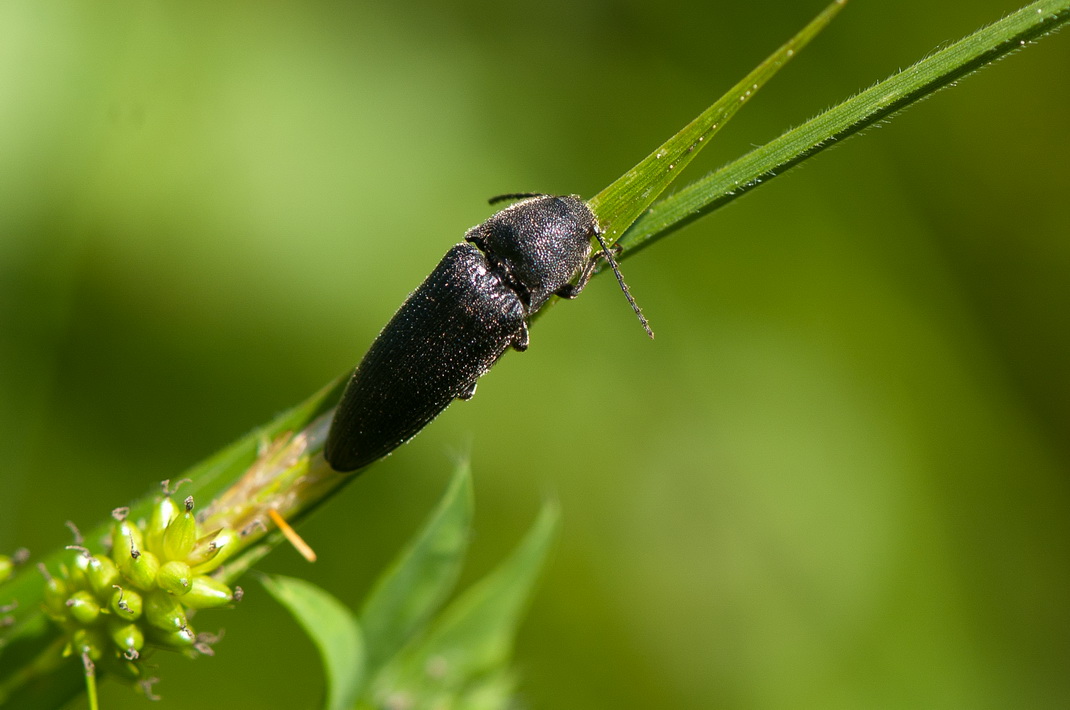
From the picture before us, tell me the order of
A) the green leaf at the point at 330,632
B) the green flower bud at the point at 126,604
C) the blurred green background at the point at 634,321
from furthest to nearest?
1. the blurred green background at the point at 634,321
2. the green leaf at the point at 330,632
3. the green flower bud at the point at 126,604

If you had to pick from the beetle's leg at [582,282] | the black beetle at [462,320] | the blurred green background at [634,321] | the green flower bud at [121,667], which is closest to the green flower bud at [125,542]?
the green flower bud at [121,667]

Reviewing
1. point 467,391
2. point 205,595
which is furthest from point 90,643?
point 467,391

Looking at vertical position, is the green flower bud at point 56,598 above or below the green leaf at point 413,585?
above

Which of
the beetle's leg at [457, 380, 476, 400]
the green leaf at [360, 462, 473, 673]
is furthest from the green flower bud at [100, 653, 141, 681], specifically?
the beetle's leg at [457, 380, 476, 400]

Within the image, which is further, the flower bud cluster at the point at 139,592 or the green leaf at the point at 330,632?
the green leaf at the point at 330,632

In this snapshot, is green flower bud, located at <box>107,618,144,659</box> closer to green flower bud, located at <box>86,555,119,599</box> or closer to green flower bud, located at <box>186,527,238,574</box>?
green flower bud, located at <box>86,555,119,599</box>

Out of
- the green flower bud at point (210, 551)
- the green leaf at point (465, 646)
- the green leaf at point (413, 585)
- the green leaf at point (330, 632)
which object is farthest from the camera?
the green leaf at point (465, 646)

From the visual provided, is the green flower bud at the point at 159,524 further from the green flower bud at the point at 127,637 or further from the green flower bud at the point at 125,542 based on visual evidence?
the green flower bud at the point at 127,637

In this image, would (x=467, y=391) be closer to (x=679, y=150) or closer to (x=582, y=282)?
(x=582, y=282)

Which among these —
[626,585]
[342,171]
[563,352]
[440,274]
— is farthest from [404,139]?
[626,585]
